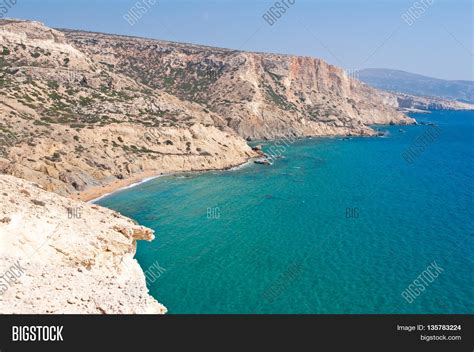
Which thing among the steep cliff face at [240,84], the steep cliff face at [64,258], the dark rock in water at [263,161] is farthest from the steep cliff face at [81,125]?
the steep cliff face at [64,258]

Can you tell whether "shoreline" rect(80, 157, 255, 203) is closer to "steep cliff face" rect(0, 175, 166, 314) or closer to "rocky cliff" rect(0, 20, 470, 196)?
A: "rocky cliff" rect(0, 20, 470, 196)

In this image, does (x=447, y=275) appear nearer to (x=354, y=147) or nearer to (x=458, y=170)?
(x=458, y=170)

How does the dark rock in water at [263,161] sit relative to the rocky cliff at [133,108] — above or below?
below

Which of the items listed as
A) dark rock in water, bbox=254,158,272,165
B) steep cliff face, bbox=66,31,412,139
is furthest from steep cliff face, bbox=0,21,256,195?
steep cliff face, bbox=66,31,412,139

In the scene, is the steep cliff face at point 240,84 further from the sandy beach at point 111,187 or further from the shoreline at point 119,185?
the sandy beach at point 111,187

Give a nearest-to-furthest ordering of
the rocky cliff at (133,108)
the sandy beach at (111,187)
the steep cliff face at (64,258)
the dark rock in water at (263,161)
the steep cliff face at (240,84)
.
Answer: the steep cliff face at (64,258) → the sandy beach at (111,187) → the rocky cliff at (133,108) → the dark rock in water at (263,161) → the steep cliff face at (240,84)
